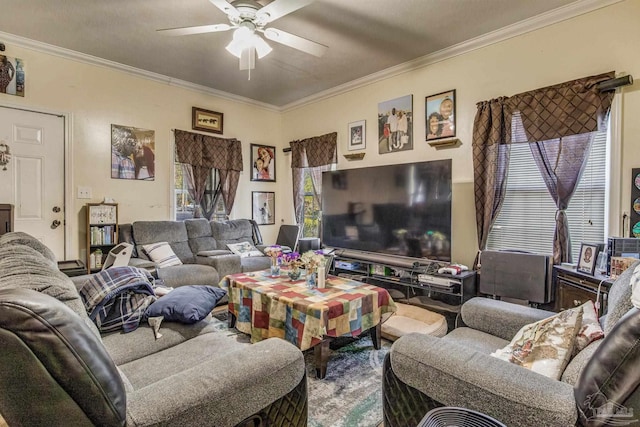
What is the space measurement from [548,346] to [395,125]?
309cm

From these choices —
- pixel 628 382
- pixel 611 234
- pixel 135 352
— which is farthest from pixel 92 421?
pixel 611 234

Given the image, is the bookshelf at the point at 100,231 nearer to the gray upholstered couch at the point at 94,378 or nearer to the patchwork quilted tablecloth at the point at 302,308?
the patchwork quilted tablecloth at the point at 302,308

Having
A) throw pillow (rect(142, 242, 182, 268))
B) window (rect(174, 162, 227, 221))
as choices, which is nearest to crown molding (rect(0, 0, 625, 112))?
window (rect(174, 162, 227, 221))

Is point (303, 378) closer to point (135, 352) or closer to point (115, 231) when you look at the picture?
point (135, 352)

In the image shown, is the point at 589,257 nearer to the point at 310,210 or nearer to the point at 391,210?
the point at 391,210

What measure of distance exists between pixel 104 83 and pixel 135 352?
11.5ft

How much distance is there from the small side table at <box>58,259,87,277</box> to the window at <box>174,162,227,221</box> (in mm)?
1342

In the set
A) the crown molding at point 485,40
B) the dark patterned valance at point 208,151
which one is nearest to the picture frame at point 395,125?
the crown molding at point 485,40

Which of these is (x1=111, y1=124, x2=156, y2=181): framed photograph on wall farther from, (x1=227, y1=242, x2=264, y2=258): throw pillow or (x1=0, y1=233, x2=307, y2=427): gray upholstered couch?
(x1=0, y1=233, x2=307, y2=427): gray upholstered couch

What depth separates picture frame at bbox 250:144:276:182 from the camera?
521cm

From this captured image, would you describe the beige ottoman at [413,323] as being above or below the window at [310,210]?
below

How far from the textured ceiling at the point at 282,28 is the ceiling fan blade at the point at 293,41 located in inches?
12.4

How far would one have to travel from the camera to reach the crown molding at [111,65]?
10.8ft

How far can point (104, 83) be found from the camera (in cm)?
383
